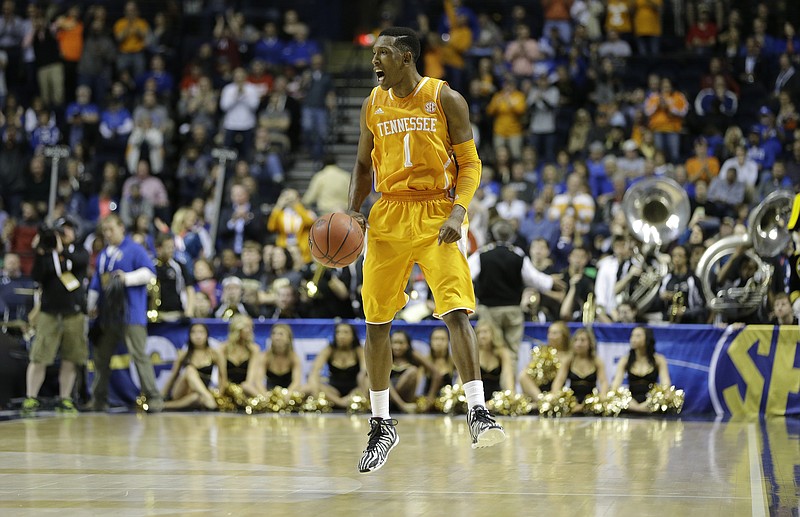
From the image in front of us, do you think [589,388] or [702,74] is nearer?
[589,388]

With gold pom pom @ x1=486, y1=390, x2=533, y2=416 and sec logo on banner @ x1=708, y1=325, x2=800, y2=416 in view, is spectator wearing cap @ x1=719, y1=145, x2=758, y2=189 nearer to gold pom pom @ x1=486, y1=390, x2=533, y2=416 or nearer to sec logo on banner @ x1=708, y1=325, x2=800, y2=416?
sec logo on banner @ x1=708, y1=325, x2=800, y2=416

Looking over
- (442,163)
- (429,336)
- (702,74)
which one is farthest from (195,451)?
(702,74)

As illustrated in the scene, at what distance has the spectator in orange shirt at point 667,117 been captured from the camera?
54.4ft

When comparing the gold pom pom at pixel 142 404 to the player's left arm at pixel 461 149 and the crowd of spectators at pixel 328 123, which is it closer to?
the crowd of spectators at pixel 328 123

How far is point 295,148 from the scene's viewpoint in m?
18.6

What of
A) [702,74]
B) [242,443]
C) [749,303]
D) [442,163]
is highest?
[702,74]

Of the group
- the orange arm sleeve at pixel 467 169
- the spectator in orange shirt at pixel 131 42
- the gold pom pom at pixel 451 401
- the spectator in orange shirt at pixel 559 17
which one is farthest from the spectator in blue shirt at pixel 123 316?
the spectator in orange shirt at pixel 559 17

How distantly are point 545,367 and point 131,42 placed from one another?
1059 cm

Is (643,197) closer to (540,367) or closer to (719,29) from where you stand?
(540,367)

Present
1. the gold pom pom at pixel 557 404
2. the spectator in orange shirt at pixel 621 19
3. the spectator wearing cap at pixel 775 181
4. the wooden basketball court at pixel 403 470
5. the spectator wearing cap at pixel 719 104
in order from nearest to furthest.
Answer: the wooden basketball court at pixel 403 470
the gold pom pom at pixel 557 404
the spectator wearing cap at pixel 775 181
the spectator wearing cap at pixel 719 104
the spectator in orange shirt at pixel 621 19

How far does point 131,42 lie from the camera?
19375mm

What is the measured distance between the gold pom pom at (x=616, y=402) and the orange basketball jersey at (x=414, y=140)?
16.5 feet

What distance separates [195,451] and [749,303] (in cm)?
616

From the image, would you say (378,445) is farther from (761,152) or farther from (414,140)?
(761,152)
